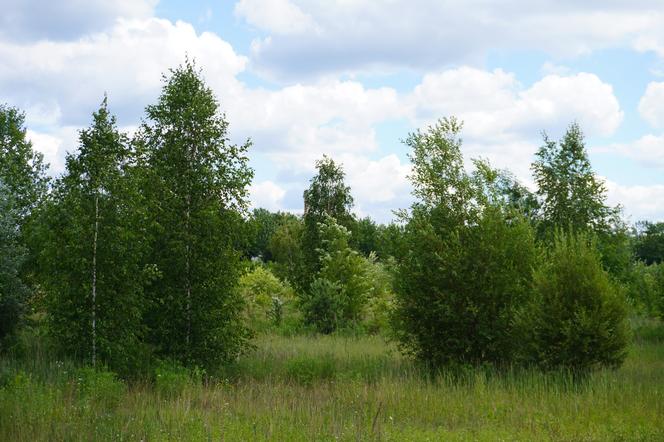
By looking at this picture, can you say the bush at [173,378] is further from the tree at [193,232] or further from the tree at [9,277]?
the tree at [9,277]

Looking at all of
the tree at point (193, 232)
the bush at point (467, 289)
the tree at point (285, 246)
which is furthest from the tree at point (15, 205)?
the tree at point (285, 246)

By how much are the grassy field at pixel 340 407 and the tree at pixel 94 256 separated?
3.24ft

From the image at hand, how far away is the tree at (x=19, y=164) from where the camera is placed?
2591 centimetres

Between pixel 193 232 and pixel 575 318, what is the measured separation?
8.75 meters

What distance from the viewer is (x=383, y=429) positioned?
33.1 ft

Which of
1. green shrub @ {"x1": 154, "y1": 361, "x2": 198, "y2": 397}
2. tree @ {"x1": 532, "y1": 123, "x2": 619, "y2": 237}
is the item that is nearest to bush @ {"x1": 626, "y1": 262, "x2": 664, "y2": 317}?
tree @ {"x1": 532, "y1": 123, "x2": 619, "y2": 237}

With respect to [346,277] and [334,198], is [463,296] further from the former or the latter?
[334,198]

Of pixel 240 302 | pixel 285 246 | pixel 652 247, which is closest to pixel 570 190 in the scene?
pixel 240 302

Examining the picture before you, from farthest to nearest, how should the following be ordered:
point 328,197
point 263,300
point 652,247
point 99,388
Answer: point 652,247, point 328,197, point 263,300, point 99,388

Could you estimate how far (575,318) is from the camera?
49.2 feet

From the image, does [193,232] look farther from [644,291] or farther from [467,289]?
[644,291]

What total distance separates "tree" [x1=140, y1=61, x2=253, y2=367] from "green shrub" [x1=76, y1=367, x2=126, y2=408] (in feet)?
9.48

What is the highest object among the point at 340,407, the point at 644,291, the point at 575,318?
the point at 644,291

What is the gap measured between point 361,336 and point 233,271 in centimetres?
958
